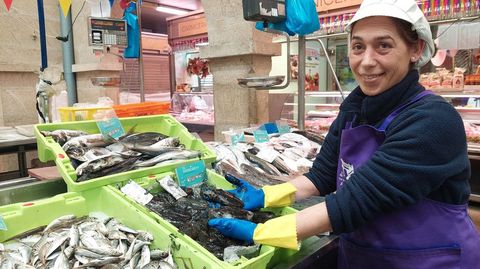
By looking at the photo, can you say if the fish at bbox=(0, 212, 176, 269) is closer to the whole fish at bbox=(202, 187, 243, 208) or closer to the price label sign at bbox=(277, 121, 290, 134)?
the whole fish at bbox=(202, 187, 243, 208)

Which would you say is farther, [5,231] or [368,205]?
[5,231]

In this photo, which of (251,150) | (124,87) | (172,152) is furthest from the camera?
(124,87)

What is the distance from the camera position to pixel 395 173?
1.10 m

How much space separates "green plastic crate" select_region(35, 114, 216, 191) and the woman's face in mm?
1163

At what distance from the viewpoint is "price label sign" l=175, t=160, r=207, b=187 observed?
192 centimetres

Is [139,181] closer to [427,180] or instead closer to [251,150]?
[251,150]

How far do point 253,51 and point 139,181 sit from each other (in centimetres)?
274

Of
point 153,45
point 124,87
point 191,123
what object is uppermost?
point 153,45

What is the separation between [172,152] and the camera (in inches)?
83.9

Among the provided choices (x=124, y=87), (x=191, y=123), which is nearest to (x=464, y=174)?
(x=191, y=123)

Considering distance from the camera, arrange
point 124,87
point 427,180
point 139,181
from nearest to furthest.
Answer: point 427,180 → point 139,181 → point 124,87

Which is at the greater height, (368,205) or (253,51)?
(253,51)

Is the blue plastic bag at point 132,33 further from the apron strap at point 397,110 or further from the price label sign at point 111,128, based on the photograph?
the apron strap at point 397,110

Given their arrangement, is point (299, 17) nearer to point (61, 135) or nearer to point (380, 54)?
point (380, 54)
